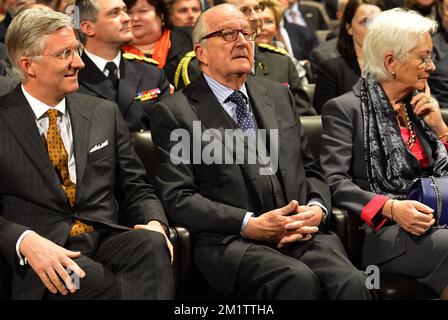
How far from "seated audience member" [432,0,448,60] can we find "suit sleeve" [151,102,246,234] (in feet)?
6.03

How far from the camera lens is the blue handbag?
9.09ft

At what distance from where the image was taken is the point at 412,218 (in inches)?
108

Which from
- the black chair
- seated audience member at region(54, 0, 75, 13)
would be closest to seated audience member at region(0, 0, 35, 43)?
seated audience member at region(54, 0, 75, 13)

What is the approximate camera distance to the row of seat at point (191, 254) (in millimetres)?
2643

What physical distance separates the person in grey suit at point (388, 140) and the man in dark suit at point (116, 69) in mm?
884

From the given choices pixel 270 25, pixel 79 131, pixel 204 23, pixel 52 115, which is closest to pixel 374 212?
pixel 204 23

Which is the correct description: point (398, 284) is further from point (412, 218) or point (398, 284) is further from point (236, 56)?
point (236, 56)

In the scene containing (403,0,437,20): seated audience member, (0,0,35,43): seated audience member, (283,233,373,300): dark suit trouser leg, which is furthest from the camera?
(0,0,35,43): seated audience member

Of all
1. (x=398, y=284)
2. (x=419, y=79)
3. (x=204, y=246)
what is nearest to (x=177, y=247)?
(x=204, y=246)

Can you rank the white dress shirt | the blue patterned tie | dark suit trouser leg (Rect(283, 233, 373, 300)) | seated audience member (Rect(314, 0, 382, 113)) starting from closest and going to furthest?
dark suit trouser leg (Rect(283, 233, 373, 300)) → the blue patterned tie → the white dress shirt → seated audience member (Rect(314, 0, 382, 113))

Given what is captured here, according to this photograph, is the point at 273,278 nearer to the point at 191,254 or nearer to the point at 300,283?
the point at 300,283

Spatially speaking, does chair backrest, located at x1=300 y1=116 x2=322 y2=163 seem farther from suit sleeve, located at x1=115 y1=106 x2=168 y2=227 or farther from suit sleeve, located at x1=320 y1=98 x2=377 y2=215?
suit sleeve, located at x1=115 y1=106 x2=168 y2=227

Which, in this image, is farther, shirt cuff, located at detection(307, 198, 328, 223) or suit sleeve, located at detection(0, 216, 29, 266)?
shirt cuff, located at detection(307, 198, 328, 223)

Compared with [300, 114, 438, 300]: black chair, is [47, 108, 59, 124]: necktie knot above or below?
above
